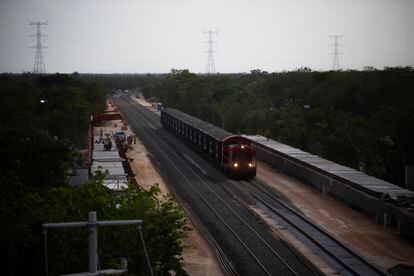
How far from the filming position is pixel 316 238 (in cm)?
2670

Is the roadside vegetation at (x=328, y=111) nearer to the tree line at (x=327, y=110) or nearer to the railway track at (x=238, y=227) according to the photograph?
the tree line at (x=327, y=110)

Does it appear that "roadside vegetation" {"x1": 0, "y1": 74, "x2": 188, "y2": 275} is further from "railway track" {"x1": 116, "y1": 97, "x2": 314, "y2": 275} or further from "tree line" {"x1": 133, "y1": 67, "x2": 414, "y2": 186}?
"tree line" {"x1": 133, "y1": 67, "x2": 414, "y2": 186}

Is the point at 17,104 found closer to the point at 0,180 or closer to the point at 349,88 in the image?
the point at 0,180

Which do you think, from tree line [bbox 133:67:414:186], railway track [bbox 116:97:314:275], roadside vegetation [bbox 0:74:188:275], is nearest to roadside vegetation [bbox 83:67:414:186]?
tree line [bbox 133:67:414:186]

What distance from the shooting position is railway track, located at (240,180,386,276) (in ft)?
73.0

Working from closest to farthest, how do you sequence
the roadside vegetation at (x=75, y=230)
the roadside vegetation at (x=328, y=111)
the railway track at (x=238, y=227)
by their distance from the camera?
1. the roadside vegetation at (x=75, y=230)
2. the railway track at (x=238, y=227)
3. the roadside vegetation at (x=328, y=111)

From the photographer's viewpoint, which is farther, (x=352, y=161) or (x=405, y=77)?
(x=405, y=77)

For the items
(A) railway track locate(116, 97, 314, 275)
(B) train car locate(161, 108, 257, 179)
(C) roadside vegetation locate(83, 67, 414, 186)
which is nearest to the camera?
(A) railway track locate(116, 97, 314, 275)

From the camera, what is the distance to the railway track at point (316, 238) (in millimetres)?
22266

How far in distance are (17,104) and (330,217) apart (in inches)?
1346

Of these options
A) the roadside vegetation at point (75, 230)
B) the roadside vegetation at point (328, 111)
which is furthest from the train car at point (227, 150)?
the roadside vegetation at point (75, 230)

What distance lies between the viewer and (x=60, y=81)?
83.9 meters

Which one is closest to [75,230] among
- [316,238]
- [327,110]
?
[316,238]

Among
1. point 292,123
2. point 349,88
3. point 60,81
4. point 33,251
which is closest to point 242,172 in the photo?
point 292,123
